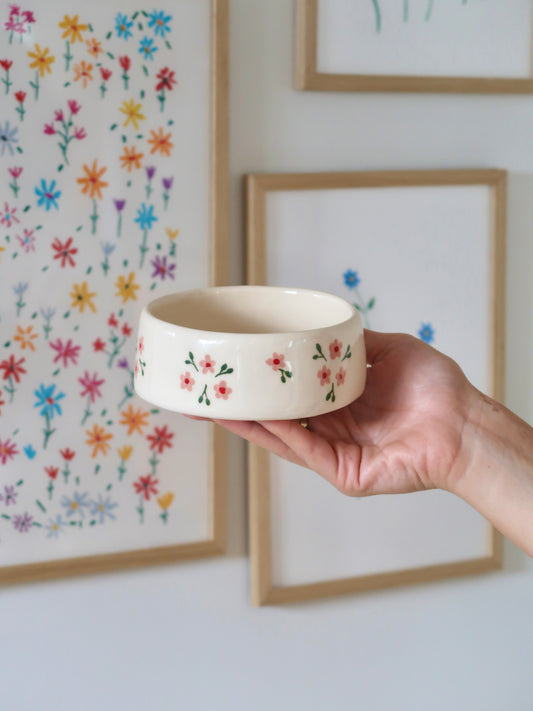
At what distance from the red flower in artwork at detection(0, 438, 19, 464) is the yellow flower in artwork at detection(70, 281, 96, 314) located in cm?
15

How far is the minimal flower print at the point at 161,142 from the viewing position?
2.67ft

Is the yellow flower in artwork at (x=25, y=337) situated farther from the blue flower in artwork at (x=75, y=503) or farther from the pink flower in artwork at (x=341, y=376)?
the pink flower in artwork at (x=341, y=376)

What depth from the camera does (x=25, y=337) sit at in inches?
31.8

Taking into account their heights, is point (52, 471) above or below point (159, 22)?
below

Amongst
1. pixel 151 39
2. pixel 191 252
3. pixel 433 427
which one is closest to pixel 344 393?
pixel 433 427

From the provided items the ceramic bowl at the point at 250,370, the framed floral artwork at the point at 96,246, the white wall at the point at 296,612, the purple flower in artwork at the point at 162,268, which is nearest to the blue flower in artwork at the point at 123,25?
the framed floral artwork at the point at 96,246

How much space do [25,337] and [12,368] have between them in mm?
34

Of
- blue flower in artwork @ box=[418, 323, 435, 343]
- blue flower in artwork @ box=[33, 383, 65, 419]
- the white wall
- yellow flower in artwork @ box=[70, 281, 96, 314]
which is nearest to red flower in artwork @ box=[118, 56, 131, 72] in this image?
the white wall

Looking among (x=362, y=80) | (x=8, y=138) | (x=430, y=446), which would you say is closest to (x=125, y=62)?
(x=8, y=138)

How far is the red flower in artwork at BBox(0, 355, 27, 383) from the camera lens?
31.8 inches

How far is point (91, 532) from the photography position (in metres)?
0.87

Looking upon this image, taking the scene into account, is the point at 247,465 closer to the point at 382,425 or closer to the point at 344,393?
the point at 382,425

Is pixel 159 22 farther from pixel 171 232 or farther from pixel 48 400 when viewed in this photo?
pixel 48 400

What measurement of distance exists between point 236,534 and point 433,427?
1.05 ft
